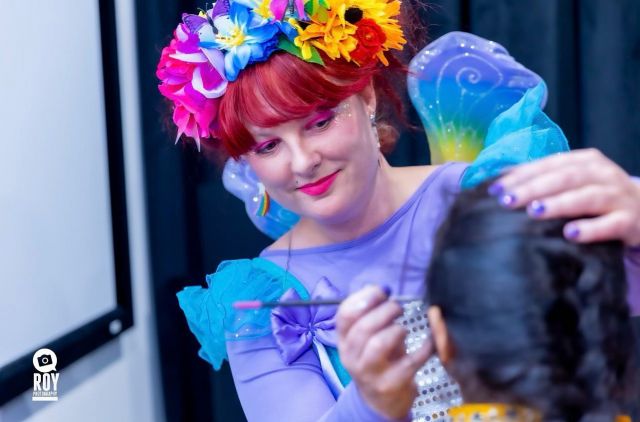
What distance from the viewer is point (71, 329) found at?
4.99ft

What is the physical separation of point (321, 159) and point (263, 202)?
1.18ft

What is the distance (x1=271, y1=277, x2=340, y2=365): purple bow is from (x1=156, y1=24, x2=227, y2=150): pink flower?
0.27 m

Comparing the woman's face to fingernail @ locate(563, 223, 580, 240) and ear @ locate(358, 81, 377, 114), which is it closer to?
ear @ locate(358, 81, 377, 114)

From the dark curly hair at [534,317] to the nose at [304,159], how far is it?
1.26 feet

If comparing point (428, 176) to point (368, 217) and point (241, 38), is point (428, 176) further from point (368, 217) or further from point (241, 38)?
point (241, 38)

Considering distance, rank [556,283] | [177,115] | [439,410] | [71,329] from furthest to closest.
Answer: [71,329] → [177,115] → [439,410] → [556,283]

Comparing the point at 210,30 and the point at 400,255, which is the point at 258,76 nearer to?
the point at 210,30

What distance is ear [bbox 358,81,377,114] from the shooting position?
1063mm

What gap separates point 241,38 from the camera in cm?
100

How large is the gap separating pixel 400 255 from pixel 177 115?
0.38m

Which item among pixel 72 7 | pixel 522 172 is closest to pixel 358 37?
pixel 522 172

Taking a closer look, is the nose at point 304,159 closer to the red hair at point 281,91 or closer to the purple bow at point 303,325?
the red hair at point 281,91

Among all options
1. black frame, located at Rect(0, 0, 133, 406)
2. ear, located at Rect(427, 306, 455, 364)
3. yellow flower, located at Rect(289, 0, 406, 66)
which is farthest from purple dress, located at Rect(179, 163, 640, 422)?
black frame, located at Rect(0, 0, 133, 406)

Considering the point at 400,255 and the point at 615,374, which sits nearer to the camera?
the point at 615,374
